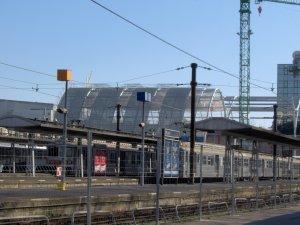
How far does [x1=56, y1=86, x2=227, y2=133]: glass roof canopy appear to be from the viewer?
382 ft

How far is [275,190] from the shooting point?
93.4 ft

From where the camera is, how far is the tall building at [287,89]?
130 m

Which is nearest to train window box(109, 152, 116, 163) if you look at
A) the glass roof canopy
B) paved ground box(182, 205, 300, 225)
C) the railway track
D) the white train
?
the railway track

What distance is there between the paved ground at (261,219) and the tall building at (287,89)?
337 feet

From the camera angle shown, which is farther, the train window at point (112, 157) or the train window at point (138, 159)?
the train window at point (138, 159)

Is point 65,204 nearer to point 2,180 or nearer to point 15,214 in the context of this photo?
point 15,214

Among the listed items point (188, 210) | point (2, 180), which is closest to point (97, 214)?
point (2, 180)

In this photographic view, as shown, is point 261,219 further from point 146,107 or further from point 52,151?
point 146,107

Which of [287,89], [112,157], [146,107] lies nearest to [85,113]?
[146,107]

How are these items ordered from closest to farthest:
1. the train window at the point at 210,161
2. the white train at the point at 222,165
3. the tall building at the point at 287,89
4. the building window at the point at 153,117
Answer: the white train at the point at 222,165 < the train window at the point at 210,161 < the building window at the point at 153,117 < the tall building at the point at 287,89

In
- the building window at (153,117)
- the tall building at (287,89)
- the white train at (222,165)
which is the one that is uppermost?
the tall building at (287,89)

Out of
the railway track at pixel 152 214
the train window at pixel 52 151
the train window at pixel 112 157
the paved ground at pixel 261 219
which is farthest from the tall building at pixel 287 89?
the train window at pixel 52 151

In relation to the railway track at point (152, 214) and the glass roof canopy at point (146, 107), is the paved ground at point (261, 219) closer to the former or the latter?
the railway track at point (152, 214)

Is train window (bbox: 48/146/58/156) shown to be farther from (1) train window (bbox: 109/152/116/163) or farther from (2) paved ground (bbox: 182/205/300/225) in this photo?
(2) paved ground (bbox: 182/205/300/225)
